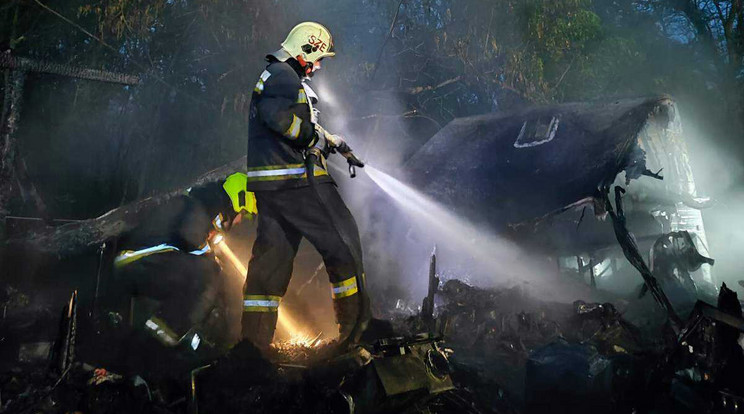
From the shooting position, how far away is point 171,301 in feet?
11.1

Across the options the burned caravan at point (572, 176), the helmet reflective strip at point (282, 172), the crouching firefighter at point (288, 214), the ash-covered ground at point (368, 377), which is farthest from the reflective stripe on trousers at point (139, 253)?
the burned caravan at point (572, 176)

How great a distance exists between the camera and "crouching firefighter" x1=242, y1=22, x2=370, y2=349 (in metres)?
3.02

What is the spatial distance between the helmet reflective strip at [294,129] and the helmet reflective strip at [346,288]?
1.13 m

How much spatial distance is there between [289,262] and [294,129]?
1001 millimetres

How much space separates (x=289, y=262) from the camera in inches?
124

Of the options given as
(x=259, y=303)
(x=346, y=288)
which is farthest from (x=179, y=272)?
(x=346, y=288)

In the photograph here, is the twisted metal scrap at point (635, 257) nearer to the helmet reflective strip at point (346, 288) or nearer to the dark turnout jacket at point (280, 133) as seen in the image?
the helmet reflective strip at point (346, 288)

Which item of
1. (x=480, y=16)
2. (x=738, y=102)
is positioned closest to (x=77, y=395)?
(x=480, y=16)

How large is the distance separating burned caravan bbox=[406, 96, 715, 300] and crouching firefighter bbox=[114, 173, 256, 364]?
149 inches

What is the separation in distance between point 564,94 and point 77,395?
44.4ft

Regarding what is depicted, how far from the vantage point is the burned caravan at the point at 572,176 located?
5.29 m

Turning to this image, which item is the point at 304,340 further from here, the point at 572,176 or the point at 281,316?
the point at 572,176

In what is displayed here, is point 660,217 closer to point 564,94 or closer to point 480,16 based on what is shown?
point 564,94

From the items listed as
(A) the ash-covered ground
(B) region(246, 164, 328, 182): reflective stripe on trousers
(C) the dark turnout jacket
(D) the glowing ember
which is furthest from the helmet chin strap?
(D) the glowing ember
